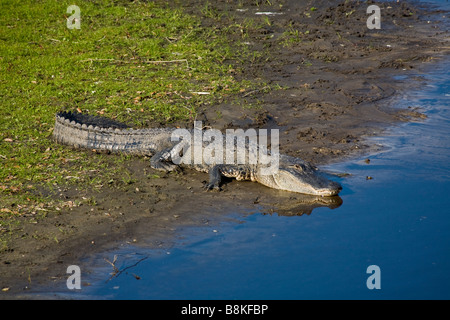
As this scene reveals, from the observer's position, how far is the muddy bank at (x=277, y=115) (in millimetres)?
5930

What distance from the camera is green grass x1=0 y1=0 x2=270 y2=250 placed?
7562mm

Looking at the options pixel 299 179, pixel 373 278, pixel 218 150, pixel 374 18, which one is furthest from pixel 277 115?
pixel 374 18

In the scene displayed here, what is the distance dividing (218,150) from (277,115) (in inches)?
70.7

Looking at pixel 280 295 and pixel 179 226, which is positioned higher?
pixel 179 226

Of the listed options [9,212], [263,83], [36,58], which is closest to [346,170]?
[263,83]

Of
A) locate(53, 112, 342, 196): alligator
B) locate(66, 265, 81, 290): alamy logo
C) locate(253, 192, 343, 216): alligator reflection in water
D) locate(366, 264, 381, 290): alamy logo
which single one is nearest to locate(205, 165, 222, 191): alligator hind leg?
locate(53, 112, 342, 196): alligator

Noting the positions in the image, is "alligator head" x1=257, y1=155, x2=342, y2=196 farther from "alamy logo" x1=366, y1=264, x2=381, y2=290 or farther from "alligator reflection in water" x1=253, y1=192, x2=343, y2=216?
"alamy logo" x1=366, y1=264, x2=381, y2=290

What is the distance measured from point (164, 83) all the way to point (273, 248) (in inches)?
200

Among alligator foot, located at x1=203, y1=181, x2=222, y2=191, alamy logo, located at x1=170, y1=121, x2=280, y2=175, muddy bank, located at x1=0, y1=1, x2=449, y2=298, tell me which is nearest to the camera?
muddy bank, located at x1=0, y1=1, x2=449, y2=298

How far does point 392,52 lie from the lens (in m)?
11.5

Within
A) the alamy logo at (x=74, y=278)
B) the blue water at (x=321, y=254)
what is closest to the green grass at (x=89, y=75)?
the alamy logo at (x=74, y=278)

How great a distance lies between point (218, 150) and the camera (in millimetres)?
7496

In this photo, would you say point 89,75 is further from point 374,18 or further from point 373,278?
point 373,278
